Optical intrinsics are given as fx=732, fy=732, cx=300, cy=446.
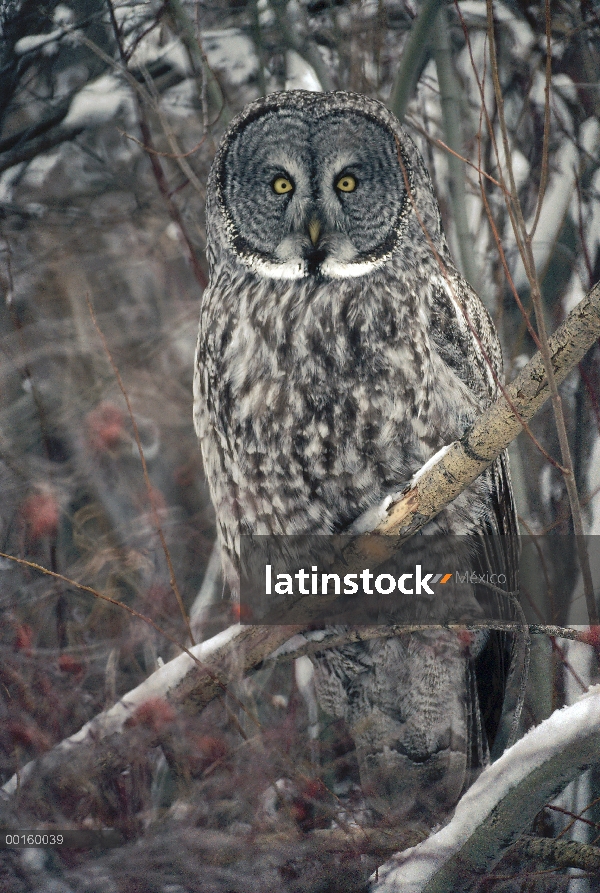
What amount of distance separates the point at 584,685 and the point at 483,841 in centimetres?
47

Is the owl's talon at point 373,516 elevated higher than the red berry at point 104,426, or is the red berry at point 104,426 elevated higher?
the red berry at point 104,426

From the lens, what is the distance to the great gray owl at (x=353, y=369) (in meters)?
1.62

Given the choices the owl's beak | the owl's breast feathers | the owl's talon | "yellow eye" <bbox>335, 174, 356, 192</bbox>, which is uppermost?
"yellow eye" <bbox>335, 174, 356, 192</bbox>

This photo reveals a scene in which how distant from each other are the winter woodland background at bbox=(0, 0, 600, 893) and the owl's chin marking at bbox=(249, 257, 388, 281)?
0.36 meters

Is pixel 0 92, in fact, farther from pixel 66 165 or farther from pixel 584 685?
pixel 584 685

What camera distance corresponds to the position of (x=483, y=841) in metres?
1.31

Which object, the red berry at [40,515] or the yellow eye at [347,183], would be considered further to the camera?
the red berry at [40,515]

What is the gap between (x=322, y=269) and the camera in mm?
1735

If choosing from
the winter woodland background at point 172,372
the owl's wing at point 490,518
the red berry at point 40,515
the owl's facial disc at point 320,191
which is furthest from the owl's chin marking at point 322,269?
the red berry at point 40,515

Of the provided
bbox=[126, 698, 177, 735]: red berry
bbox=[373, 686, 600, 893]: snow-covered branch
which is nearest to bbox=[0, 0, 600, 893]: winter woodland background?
bbox=[126, 698, 177, 735]: red berry

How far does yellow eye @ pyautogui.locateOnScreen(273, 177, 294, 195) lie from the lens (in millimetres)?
1782

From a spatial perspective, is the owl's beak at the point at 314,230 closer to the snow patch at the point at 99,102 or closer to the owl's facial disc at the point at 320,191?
the owl's facial disc at the point at 320,191

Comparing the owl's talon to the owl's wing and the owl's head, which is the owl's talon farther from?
the owl's head

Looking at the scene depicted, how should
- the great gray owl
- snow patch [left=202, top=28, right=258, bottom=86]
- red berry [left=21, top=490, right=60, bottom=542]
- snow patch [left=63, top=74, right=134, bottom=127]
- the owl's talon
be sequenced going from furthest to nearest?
snow patch [left=63, top=74, right=134, bottom=127]
snow patch [left=202, top=28, right=258, bottom=86]
red berry [left=21, top=490, right=60, bottom=542]
the great gray owl
the owl's talon
